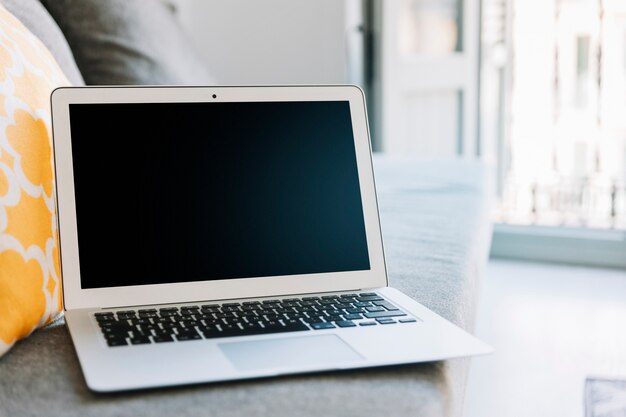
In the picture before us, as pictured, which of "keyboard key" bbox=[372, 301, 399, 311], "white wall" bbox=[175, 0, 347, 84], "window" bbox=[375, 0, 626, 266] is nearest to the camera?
"keyboard key" bbox=[372, 301, 399, 311]

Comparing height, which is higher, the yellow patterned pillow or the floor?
the yellow patterned pillow

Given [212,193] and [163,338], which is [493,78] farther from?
[163,338]

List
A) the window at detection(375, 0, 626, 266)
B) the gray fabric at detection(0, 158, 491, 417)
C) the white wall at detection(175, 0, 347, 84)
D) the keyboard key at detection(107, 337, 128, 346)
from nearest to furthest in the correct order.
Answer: the gray fabric at detection(0, 158, 491, 417)
the keyboard key at detection(107, 337, 128, 346)
the white wall at detection(175, 0, 347, 84)
the window at detection(375, 0, 626, 266)

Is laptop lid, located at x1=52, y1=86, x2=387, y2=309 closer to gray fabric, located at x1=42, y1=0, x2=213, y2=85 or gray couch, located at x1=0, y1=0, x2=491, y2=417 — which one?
gray couch, located at x1=0, y1=0, x2=491, y2=417

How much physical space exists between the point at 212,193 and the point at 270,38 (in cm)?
173

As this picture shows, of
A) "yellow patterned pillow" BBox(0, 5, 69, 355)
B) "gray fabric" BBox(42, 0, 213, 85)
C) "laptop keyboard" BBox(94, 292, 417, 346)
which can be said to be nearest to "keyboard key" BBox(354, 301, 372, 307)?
"laptop keyboard" BBox(94, 292, 417, 346)

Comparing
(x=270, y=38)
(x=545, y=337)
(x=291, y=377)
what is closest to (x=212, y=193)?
(x=291, y=377)

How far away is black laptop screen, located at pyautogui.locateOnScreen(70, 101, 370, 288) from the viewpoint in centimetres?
84

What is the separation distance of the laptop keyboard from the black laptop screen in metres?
0.05

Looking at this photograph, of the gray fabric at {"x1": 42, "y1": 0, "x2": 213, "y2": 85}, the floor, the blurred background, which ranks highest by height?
the gray fabric at {"x1": 42, "y1": 0, "x2": 213, "y2": 85}

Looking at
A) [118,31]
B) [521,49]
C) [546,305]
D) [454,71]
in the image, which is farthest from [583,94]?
[118,31]

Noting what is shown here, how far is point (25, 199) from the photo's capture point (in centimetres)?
78

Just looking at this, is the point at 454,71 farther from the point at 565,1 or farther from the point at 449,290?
the point at 449,290

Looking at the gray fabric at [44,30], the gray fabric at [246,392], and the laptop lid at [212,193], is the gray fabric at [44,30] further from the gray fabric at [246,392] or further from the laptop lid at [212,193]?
the gray fabric at [246,392]
